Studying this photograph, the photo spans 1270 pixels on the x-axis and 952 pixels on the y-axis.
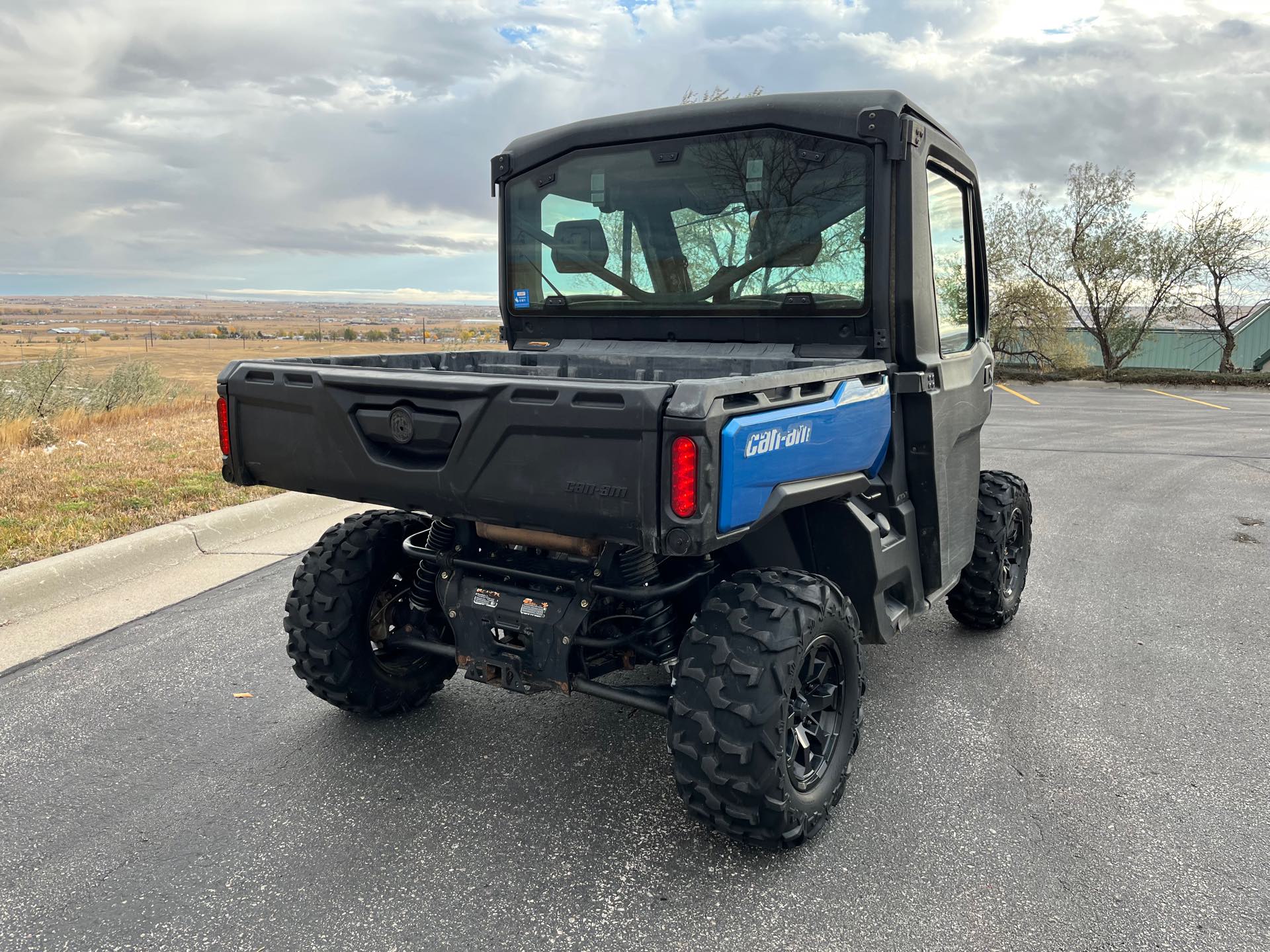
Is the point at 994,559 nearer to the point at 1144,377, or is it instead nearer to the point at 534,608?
the point at 534,608

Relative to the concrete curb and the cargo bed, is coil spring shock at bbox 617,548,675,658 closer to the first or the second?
the cargo bed

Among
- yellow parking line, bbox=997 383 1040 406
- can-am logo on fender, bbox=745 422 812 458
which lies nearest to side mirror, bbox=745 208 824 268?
can-am logo on fender, bbox=745 422 812 458

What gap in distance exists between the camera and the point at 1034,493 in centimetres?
922

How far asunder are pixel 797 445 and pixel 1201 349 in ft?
110

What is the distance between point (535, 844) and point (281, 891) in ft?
2.48

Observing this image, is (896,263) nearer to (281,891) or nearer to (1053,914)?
(1053,914)

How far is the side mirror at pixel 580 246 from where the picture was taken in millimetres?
4199

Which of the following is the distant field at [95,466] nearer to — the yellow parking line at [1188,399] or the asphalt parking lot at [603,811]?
the asphalt parking lot at [603,811]

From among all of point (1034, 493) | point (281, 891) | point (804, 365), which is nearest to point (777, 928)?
point (281, 891)

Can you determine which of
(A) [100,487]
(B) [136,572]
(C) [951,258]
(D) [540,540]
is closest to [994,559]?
(C) [951,258]

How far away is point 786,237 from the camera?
3760mm

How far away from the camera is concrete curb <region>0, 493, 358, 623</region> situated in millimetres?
5176

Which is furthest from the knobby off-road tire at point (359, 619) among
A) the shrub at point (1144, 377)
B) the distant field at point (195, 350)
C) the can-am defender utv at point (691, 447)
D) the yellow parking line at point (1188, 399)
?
the shrub at point (1144, 377)

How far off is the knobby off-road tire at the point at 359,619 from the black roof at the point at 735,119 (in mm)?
1749
